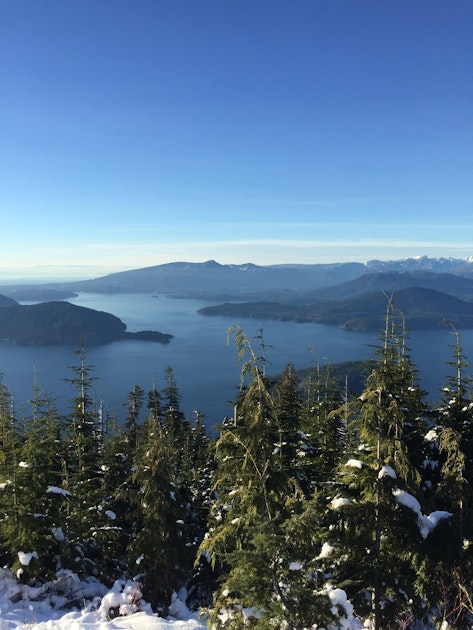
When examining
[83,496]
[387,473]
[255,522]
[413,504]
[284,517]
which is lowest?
[83,496]

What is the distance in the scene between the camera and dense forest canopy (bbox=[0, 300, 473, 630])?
7535 mm

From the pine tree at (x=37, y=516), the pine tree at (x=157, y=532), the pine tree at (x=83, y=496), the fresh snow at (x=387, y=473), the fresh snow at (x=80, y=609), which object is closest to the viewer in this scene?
the fresh snow at (x=387, y=473)

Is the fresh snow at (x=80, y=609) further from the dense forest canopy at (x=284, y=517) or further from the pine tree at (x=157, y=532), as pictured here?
the pine tree at (x=157, y=532)

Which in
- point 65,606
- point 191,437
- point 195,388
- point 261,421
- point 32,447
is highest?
point 261,421

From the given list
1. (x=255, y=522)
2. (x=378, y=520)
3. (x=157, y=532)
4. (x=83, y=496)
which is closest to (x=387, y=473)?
(x=378, y=520)

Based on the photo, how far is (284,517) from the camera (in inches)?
367

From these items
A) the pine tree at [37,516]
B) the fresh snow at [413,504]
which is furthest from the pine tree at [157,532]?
the fresh snow at [413,504]

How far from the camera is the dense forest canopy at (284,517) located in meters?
7.54

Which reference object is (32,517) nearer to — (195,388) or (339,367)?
(195,388)

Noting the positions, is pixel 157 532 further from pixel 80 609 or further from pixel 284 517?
pixel 284 517

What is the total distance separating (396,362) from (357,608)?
43.3 feet

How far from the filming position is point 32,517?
1530 cm

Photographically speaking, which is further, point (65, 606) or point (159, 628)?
point (65, 606)

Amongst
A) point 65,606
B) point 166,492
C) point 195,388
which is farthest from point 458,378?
point 195,388
